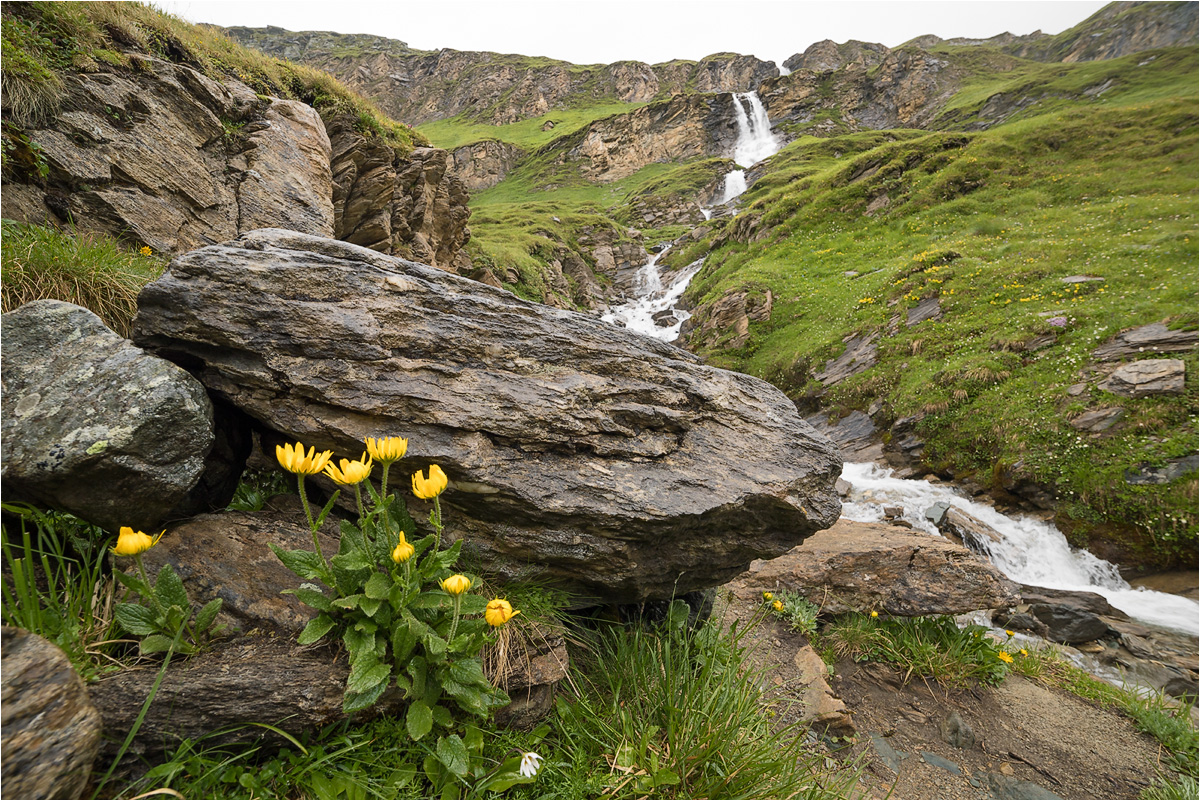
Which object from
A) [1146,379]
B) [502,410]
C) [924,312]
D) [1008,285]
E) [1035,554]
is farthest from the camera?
[924,312]

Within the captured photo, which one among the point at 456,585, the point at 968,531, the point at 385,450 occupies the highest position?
the point at 385,450

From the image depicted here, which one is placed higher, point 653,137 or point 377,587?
point 653,137

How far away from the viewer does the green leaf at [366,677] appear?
2.20 m

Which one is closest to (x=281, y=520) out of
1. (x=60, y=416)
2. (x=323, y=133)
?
(x=60, y=416)

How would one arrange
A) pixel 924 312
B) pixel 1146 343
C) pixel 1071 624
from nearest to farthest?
pixel 1071 624
pixel 1146 343
pixel 924 312

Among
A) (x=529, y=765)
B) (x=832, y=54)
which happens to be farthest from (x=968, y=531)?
(x=832, y=54)

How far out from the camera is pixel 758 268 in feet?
79.3

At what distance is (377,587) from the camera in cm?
235

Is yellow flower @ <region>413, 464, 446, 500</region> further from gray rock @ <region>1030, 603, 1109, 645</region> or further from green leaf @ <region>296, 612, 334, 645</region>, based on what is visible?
gray rock @ <region>1030, 603, 1109, 645</region>

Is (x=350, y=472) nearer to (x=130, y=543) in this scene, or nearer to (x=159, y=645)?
(x=130, y=543)

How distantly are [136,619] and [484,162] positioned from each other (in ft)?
304

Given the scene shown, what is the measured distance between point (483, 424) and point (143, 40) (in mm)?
8216

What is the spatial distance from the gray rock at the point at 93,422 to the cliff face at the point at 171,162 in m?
3.27

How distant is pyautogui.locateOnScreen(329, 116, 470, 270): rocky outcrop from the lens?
10891 millimetres
